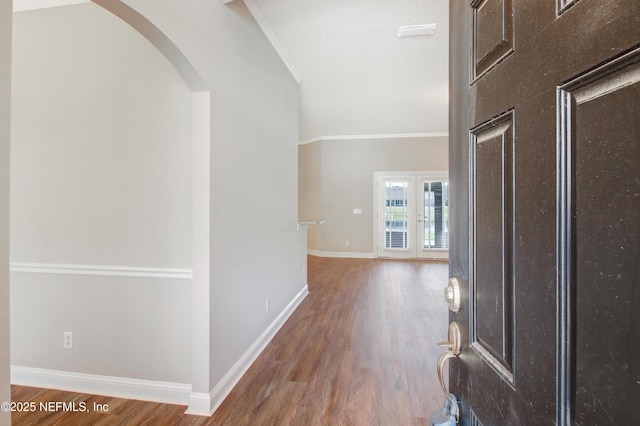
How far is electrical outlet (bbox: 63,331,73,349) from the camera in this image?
210cm

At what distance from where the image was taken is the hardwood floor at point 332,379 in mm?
1798

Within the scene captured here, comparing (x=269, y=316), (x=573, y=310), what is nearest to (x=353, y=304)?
(x=269, y=316)

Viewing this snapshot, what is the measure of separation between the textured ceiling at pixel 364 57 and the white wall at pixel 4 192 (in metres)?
1.94

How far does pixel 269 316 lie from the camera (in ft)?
9.46

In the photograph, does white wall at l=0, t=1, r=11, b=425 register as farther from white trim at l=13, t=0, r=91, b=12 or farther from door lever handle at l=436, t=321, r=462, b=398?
white trim at l=13, t=0, r=91, b=12

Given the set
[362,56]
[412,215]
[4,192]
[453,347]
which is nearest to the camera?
[453,347]

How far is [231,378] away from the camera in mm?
2090

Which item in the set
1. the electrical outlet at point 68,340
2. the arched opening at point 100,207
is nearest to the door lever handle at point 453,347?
the arched opening at point 100,207

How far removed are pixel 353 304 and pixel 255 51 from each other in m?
3.04

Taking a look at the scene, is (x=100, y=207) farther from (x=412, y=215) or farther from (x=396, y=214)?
(x=412, y=215)

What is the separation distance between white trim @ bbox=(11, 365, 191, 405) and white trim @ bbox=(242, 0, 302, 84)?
2.78 metres

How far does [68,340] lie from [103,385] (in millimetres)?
405

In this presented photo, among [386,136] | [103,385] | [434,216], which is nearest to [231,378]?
[103,385]

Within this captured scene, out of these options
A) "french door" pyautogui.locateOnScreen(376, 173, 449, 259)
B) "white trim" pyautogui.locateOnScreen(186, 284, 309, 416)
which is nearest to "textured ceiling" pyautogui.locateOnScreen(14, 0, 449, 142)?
"french door" pyautogui.locateOnScreen(376, 173, 449, 259)
